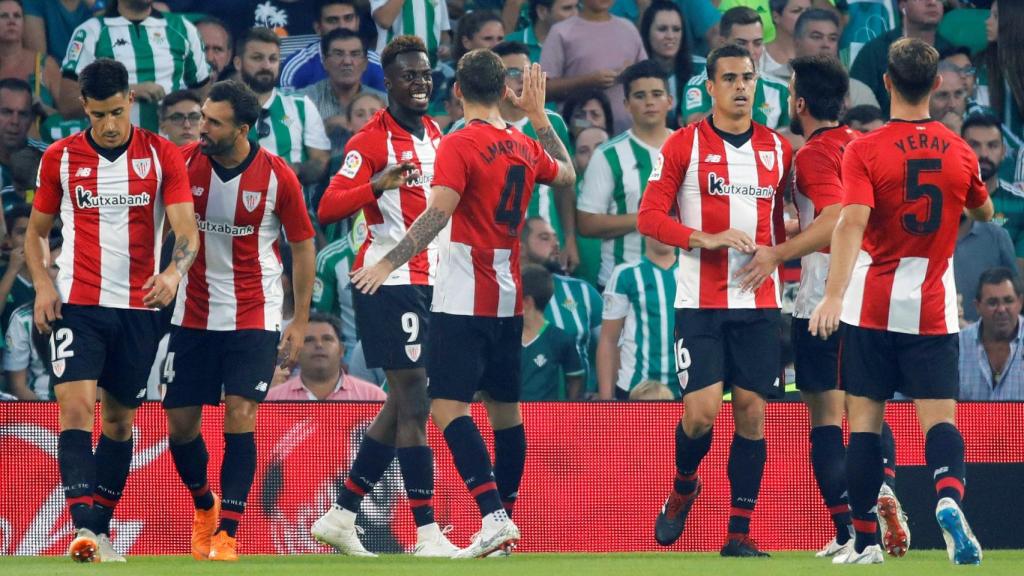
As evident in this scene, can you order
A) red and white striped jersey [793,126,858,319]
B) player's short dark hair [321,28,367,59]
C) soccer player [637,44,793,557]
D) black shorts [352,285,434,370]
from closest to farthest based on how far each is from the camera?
soccer player [637,44,793,557] → red and white striped jersey [793,126,858,319] → black shorts [352,285,434,370] → player's short dark hair [321,28,367,59]

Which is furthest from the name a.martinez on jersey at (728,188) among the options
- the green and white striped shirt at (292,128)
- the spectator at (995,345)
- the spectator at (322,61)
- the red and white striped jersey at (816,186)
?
the spectator at (322,61)

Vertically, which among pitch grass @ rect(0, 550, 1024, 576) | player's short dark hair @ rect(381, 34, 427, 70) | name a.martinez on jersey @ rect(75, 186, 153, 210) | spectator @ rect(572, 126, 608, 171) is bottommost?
pitch grass @ rect(0, 550, 1024, 576)

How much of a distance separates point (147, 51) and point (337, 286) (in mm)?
2304

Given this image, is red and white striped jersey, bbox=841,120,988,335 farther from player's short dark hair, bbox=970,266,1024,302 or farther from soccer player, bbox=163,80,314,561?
player's short dark hair, bbox=970,266,1024,302

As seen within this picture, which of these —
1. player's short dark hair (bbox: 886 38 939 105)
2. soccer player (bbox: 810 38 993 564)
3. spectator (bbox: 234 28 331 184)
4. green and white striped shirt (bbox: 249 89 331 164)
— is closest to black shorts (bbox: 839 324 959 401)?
soccer player (bbox: 810 38 993 564)

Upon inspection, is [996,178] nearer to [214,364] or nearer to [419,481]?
[419,481]

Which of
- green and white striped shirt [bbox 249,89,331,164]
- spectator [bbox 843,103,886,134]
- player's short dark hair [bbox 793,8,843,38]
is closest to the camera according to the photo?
spectator [bbox 843,103,886,134]

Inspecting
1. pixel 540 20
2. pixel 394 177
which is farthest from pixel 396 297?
Answer: pixel 540 20

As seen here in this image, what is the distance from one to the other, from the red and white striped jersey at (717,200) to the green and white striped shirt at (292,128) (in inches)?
185

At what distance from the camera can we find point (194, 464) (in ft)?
27.9

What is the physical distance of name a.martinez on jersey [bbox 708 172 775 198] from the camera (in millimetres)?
8039

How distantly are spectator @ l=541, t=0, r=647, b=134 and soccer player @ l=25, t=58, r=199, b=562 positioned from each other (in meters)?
4.92

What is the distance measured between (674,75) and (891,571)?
252 inches

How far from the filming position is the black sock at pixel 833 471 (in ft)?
27.2
